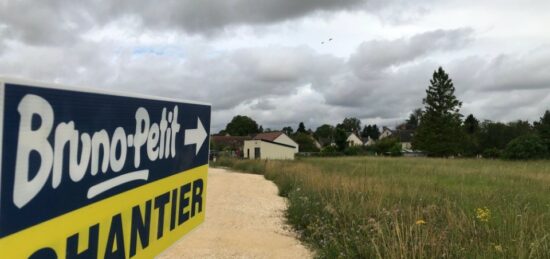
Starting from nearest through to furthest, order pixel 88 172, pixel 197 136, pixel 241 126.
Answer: pixel 88 172
pixel 197 136
pixel 241 126

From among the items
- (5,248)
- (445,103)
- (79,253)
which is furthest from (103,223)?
(445,103)

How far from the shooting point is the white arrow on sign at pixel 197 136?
9.23ft

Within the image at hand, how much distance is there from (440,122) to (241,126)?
6412 centimetres

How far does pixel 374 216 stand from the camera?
7.27m

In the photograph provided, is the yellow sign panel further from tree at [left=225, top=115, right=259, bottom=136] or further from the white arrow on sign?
tree at [left=225, top=115, right=259, bottom=136]

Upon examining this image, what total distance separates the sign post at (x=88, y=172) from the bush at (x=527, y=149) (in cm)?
5387

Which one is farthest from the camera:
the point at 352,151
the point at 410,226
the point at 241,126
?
the point at 241,126

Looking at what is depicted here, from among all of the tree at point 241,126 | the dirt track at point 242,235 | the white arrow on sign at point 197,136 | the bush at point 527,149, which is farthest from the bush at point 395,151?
Answer: the white arrow on sign at point 197,136

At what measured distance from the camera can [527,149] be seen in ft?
163

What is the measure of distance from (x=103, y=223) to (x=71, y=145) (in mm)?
399

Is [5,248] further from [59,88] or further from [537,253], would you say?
[537,253]

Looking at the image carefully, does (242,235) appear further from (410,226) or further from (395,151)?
(395,151)

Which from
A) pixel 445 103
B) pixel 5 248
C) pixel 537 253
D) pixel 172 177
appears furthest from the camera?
pixel 445 103

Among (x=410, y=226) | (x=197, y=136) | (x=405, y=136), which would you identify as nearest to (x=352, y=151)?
(x=405, y=136)
